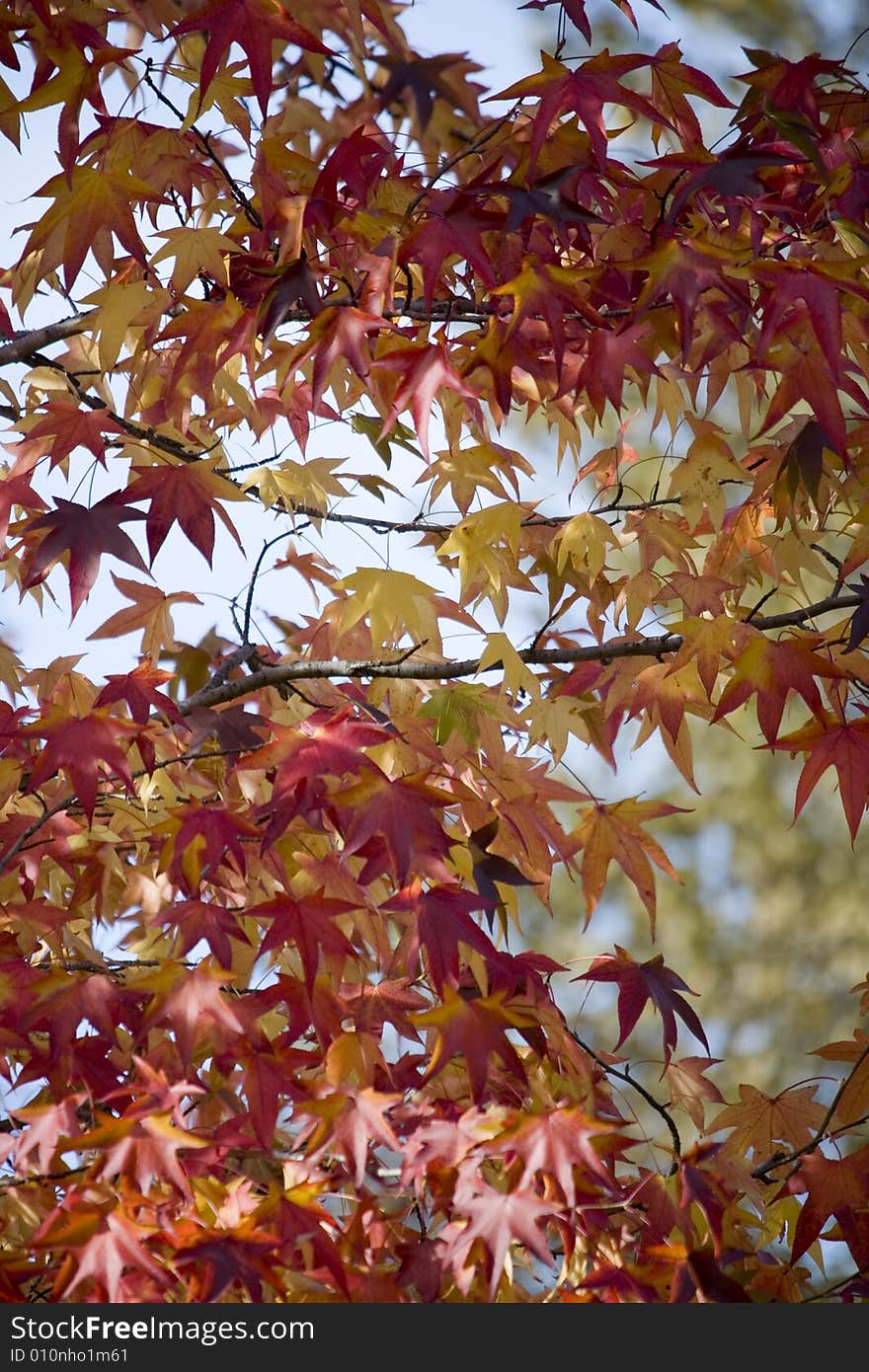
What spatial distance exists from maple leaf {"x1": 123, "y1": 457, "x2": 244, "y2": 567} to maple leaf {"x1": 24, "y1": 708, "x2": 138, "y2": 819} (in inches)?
7.9

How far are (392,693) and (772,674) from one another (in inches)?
17.5

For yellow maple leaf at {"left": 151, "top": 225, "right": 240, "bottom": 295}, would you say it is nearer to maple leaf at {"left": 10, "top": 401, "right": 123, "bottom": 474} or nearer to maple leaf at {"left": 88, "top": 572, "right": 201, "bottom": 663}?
maple leaf at {"left": 10, "top": 401, "right": 123, "bottom": 474}

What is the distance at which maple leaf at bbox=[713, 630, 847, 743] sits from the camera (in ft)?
4.20

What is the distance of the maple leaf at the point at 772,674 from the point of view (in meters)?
1.28

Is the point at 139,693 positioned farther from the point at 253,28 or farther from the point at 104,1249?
the point at 253,28

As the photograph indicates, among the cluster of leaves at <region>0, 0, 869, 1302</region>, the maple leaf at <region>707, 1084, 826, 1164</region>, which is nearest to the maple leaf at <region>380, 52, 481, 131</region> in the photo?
the cluster of leaves at <region>0, 0, 869, 1302</region>

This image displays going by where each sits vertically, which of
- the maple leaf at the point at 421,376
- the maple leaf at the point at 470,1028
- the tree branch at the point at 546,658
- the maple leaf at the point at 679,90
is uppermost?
the maple leaf at the point at 679,90

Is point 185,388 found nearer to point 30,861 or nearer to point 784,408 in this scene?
point 30,861

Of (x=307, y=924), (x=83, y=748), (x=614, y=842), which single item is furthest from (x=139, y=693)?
(x=614, y=842)

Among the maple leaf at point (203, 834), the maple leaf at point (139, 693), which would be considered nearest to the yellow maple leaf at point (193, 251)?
the maple leaf at point (139, 693)

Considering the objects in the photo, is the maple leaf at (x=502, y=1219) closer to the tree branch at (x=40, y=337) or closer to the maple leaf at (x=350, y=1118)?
the maple leaf at (x=350, y=1118)

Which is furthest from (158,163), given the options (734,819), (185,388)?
(734,819)

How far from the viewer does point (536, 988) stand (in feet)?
4.25

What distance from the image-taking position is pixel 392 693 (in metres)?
1.46
